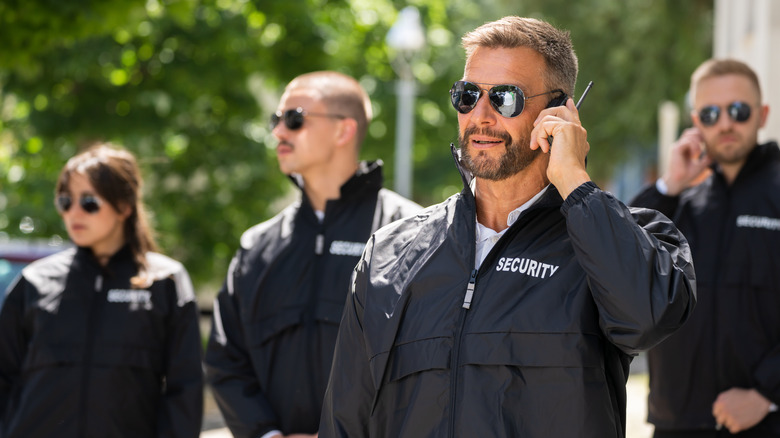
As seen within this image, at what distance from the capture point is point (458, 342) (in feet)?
9.23

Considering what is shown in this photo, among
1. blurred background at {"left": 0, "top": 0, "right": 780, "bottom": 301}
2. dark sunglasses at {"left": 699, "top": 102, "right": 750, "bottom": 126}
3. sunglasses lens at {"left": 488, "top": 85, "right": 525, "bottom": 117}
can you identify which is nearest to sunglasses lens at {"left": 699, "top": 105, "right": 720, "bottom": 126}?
dark sunglasses at {"left": 699, "top": 102, "right": 750, "bottom": 126}

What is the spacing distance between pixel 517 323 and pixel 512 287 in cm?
11

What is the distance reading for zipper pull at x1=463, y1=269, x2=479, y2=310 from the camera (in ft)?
9.34

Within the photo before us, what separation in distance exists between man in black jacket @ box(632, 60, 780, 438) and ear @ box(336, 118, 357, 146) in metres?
1.60

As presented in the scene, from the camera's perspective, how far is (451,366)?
2.80 m

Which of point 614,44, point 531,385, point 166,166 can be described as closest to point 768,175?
point 531,385

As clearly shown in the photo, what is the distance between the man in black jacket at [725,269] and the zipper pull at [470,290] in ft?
7.29

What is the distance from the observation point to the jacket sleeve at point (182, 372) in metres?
4.63

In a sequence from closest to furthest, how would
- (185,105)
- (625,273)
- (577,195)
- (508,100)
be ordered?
(625,273) < (577,195) < (508,100) < (185,105)

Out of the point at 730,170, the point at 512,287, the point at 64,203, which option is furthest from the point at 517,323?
the point at 64,203

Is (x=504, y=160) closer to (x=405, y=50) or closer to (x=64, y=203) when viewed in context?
(x=64, y=203)

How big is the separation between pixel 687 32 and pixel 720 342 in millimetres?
15590

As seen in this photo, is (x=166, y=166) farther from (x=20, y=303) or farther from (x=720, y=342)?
(x=720, y=342)

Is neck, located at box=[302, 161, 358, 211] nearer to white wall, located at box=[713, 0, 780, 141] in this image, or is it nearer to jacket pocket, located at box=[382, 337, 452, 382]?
jacket pocket, located at box=[382, 337, 452, 382]
